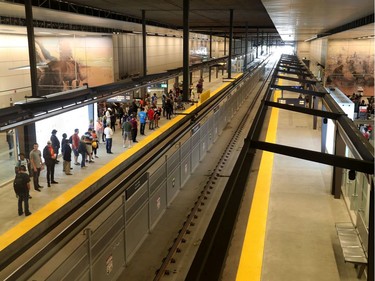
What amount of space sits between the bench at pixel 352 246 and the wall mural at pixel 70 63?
16.7m

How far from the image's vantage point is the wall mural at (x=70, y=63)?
72.4 ft

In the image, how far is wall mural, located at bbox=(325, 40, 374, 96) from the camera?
98.8ft

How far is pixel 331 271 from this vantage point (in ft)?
24.7

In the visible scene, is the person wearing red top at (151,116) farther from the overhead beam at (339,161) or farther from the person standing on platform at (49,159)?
the overhead beam at (339,161)

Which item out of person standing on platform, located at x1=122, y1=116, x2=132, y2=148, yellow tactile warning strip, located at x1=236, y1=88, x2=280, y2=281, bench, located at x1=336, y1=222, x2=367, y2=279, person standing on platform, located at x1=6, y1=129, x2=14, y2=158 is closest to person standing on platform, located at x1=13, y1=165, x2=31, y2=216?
person standing on platform, located at x1=6, y1=129, x2=14, y2=158

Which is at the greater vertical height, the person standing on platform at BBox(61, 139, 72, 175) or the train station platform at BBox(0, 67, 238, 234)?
the person standing on platform at BBox(61, 139, 72, 175)

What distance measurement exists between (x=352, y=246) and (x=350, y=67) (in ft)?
83.2

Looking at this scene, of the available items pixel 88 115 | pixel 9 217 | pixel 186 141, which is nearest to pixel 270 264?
pixel 186 141

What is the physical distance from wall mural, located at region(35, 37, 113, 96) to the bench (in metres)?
16.7

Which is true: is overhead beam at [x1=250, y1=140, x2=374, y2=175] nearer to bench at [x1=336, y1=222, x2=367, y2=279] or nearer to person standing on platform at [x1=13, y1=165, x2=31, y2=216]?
bench at [x1=336, y1=222, x2=367, y2=279]

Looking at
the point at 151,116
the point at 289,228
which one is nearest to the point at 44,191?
the point at 289,228

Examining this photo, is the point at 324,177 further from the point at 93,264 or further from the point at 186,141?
the point at 93,264

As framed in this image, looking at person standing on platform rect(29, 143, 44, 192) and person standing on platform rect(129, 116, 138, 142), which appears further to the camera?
person standing on platform rect(129, 116, 138, 142)

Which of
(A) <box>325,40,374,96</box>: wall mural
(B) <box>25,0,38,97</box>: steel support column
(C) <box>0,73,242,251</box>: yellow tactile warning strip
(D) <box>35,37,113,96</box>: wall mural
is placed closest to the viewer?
(C) <box>0,73,242,251</box>: yellow tactile warning strip
